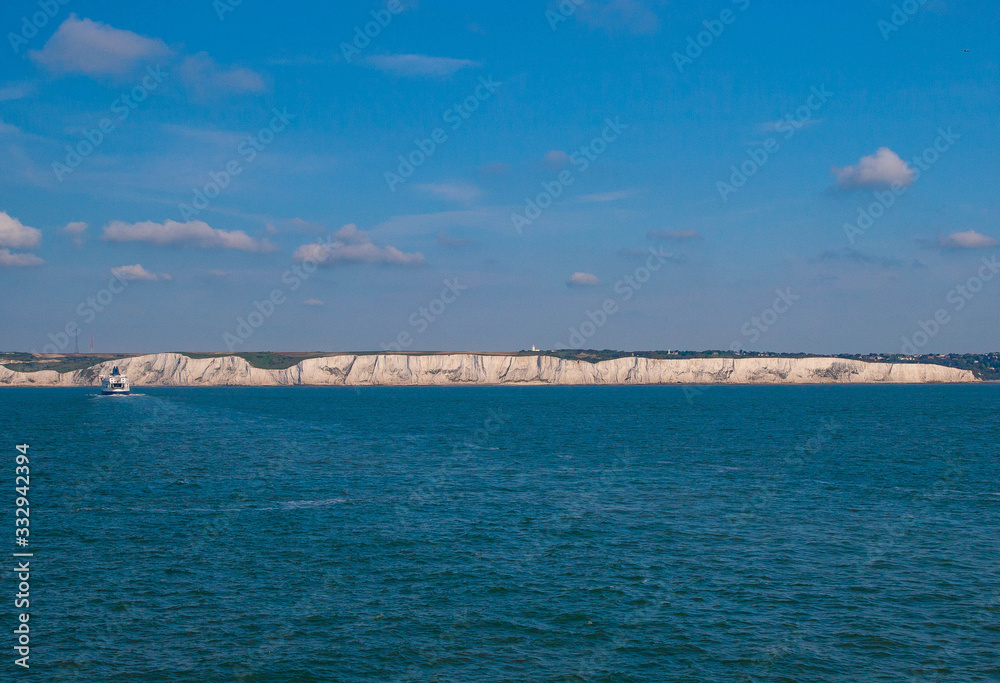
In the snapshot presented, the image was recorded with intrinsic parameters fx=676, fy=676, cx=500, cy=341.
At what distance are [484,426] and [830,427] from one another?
55.9m

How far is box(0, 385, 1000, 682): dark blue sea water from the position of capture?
24.1m

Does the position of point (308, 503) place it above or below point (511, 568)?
above

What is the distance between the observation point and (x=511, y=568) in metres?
33.8

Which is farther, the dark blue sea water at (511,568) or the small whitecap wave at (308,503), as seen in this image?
the small whitecap wave at (308,503)

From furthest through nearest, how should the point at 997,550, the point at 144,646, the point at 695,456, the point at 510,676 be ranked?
the point at 695,456, the point at 997,550, the point at 144,646, the point at 510,676

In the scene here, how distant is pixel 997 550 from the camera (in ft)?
120

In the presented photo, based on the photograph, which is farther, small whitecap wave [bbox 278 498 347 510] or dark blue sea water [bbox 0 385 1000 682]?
small whitecap wave [bbox 278 498 347 510]

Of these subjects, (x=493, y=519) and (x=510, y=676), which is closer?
(x=510, y=676)

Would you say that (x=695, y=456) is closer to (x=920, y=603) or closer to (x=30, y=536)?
(x=920, y=603)

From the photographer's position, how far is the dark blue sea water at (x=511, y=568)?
79.2ft

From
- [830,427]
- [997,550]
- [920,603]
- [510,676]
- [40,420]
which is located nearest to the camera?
[510,676]

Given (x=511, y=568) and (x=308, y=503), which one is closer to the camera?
(x=511, y=568)

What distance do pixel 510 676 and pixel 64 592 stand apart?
68.7ft

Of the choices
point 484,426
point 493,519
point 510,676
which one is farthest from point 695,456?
point 510,676
